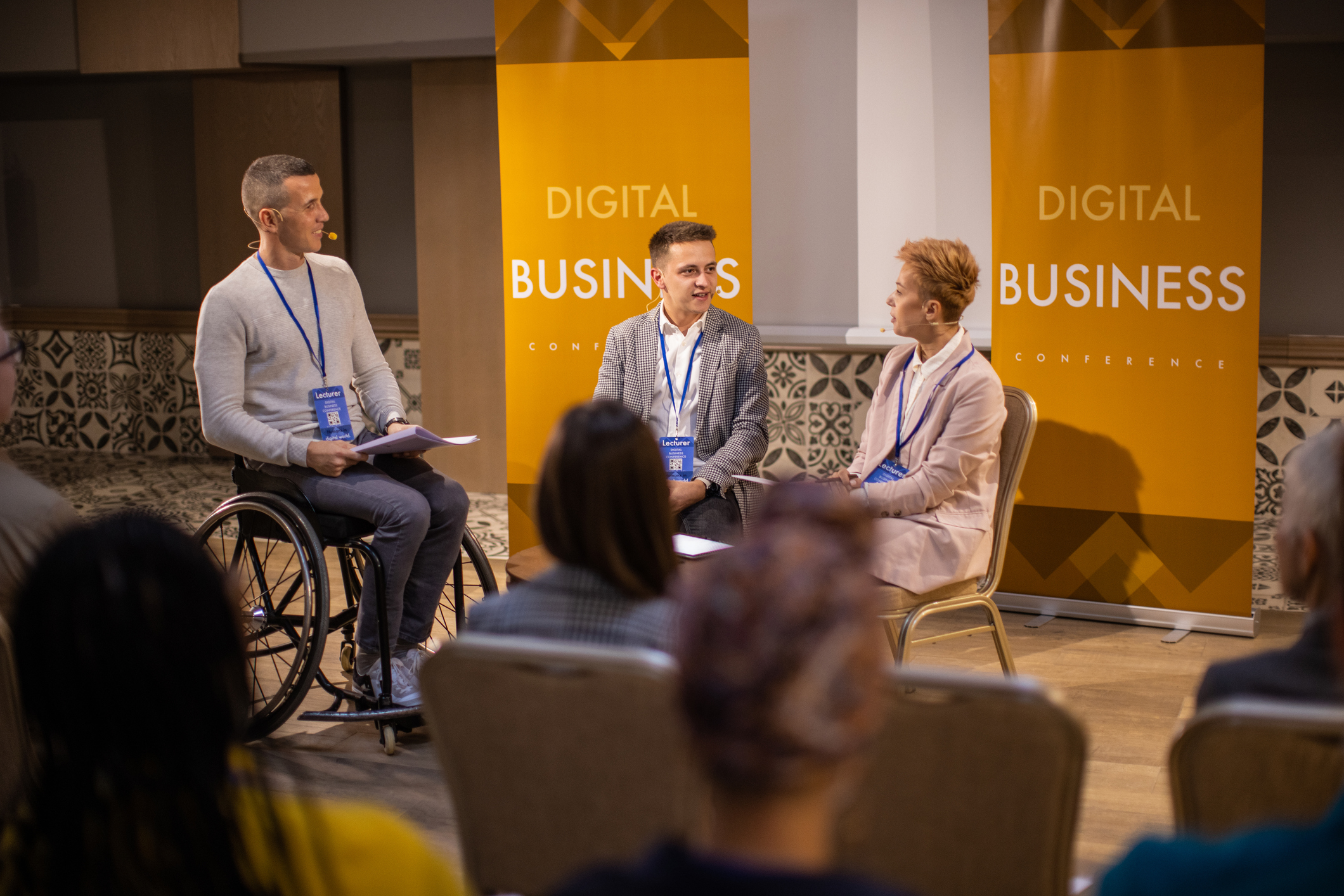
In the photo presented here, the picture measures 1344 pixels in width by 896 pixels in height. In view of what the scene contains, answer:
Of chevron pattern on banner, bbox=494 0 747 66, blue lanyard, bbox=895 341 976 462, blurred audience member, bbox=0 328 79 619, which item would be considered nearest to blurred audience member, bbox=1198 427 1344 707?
blue lanyard, bbox=895 341 976 462

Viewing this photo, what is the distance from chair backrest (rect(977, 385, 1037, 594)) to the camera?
127 inches

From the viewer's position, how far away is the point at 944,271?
319cm

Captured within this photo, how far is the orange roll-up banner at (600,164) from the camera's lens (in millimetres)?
4191

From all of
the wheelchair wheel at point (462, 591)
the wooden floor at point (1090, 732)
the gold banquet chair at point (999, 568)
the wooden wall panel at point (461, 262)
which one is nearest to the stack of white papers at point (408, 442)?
the wheelchair wheel at point (462, 591)

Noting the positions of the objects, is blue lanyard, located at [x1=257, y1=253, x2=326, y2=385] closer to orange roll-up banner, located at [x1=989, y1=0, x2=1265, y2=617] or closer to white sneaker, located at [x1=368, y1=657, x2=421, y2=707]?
white sneaker, located at [x1=368, y1=657, x2=421, y2=707]

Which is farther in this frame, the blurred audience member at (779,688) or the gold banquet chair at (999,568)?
the gold banquet chair at (999,568)

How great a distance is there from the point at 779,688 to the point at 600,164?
370 centimetres

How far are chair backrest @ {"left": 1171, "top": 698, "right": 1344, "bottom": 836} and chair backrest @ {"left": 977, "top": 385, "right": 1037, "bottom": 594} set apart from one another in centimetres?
196

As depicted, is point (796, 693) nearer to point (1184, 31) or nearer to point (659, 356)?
point (659, 356)

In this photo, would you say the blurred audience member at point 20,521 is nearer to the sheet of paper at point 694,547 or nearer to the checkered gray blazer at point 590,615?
the checkered gray blazer at point 590,615

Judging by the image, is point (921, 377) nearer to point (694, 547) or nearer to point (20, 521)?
point (694, 547)

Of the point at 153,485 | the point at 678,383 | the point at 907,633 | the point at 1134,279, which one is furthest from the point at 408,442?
the point at 153,485

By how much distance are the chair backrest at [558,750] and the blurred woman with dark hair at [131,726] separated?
1.34ft

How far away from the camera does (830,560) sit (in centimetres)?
83
